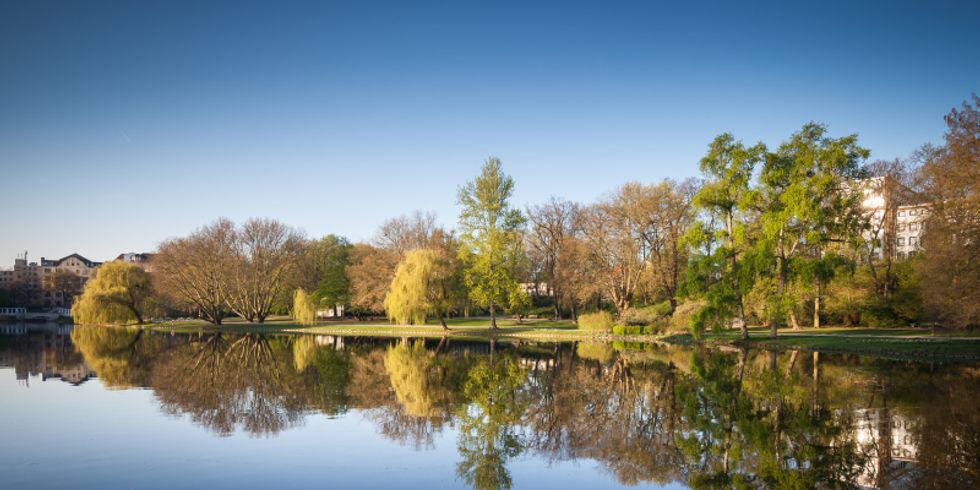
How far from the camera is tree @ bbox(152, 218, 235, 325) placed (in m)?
67.2

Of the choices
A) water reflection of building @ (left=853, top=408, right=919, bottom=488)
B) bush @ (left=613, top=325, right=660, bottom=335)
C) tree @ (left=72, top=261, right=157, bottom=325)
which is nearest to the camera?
water reflection of building @ (left=853, top=408, right=919, bottom=488)

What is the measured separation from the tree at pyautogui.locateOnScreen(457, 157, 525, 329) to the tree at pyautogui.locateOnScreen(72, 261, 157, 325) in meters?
41.0

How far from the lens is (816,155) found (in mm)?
36000

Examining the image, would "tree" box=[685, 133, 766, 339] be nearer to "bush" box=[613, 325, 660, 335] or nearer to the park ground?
the park ground

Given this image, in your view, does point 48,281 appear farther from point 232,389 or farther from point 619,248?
point 232,389

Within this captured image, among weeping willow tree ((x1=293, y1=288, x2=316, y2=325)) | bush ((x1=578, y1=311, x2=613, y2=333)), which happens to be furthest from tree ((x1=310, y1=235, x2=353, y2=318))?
bush ((x1=578, y1=311, x2=613, y2=333))

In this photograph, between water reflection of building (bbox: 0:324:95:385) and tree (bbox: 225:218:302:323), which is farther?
tree (bbox: 225:218:302:323)

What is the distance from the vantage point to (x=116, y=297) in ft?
219

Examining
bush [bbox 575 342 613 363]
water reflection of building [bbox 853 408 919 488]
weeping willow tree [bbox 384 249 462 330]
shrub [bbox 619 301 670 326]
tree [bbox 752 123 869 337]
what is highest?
tree [bbox 752 123 869 337]

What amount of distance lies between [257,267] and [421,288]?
1056 inches

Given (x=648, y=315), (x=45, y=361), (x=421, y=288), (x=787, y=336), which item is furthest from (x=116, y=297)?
(x=787, y=336)

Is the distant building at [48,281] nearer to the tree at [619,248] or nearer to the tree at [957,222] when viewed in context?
the tree at [619,248]

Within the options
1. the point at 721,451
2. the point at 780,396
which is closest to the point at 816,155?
the point at 780,396

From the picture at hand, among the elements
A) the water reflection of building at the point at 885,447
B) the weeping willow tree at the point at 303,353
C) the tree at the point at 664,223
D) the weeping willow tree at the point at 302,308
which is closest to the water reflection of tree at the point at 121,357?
the weeping willow tree at the point at 303,353
